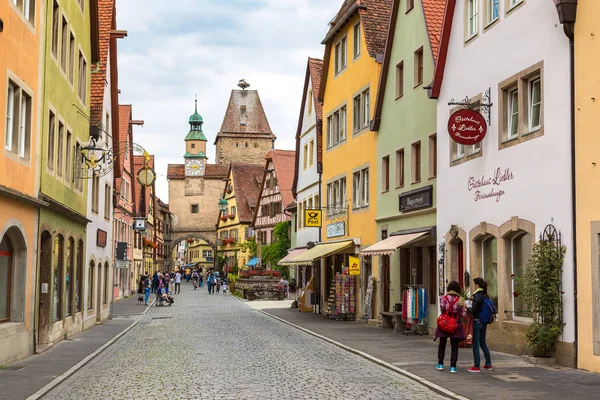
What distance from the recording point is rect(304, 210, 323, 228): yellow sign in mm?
34469

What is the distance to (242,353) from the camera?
17875 mm

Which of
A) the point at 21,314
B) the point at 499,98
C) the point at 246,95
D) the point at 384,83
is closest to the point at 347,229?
the point at 384,83

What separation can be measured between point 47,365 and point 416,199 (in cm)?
1225

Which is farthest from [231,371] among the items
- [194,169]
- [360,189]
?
[194,169]

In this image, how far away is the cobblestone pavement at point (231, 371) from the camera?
11.8 m

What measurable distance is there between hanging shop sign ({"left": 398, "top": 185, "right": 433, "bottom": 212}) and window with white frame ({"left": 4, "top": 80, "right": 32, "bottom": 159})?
36.4ft

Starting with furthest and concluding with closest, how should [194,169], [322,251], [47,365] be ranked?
[194,169], [322,251], [47,365]

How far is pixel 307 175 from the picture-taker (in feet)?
133

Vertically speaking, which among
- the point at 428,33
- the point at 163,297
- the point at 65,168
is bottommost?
the point at 163,297

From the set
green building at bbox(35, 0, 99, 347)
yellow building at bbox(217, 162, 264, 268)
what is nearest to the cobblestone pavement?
green building at bbox(35, 0, 99, 347)

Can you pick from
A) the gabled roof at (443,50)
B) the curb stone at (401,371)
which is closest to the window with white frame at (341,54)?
the gabled roof at (443,50)

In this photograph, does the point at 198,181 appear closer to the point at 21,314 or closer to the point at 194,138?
the point at 194,138

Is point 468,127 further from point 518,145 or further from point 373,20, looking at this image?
point 373,20

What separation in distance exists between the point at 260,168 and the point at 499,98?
7632 cm
